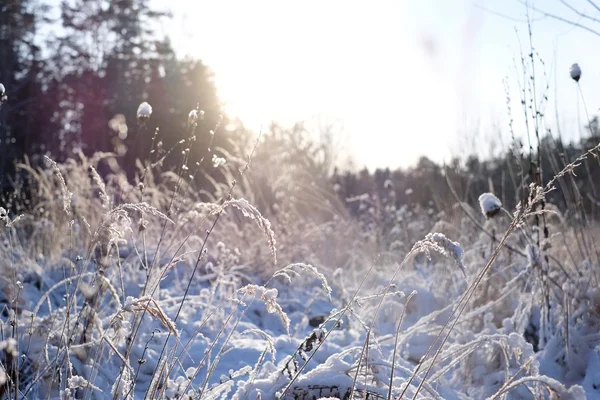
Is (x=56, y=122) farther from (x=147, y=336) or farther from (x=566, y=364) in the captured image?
(x=566, y=364)

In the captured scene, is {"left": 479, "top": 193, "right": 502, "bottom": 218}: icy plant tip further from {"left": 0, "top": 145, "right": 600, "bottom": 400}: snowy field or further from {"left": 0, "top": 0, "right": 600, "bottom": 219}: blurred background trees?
{"left": 0, "top": 0, "right": 600, "bottom": 219}: blurred background trees

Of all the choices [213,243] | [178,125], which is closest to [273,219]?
[213,243]

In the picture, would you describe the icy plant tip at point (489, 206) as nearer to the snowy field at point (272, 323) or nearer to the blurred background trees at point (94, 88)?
the snowy field at point (272, 323)

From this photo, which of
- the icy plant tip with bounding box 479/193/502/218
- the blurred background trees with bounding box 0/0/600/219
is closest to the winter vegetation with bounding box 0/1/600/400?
the icy plant tip with bounding box 479/193/502/218

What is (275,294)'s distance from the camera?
4.01ft

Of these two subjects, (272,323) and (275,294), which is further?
(272,323)

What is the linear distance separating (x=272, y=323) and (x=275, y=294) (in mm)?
3045

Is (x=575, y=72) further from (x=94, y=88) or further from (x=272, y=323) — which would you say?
(x=94, y=88)

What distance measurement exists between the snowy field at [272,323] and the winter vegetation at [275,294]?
0.01 metres

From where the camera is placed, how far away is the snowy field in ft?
4.58

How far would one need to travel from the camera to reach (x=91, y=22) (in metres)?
19.0

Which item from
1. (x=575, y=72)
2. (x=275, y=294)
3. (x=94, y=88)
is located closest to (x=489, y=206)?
(x=275, y=294)

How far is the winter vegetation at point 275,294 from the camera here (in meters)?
1.47

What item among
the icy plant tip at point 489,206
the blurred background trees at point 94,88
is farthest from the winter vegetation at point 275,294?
the blurred background trees at point 94,88
